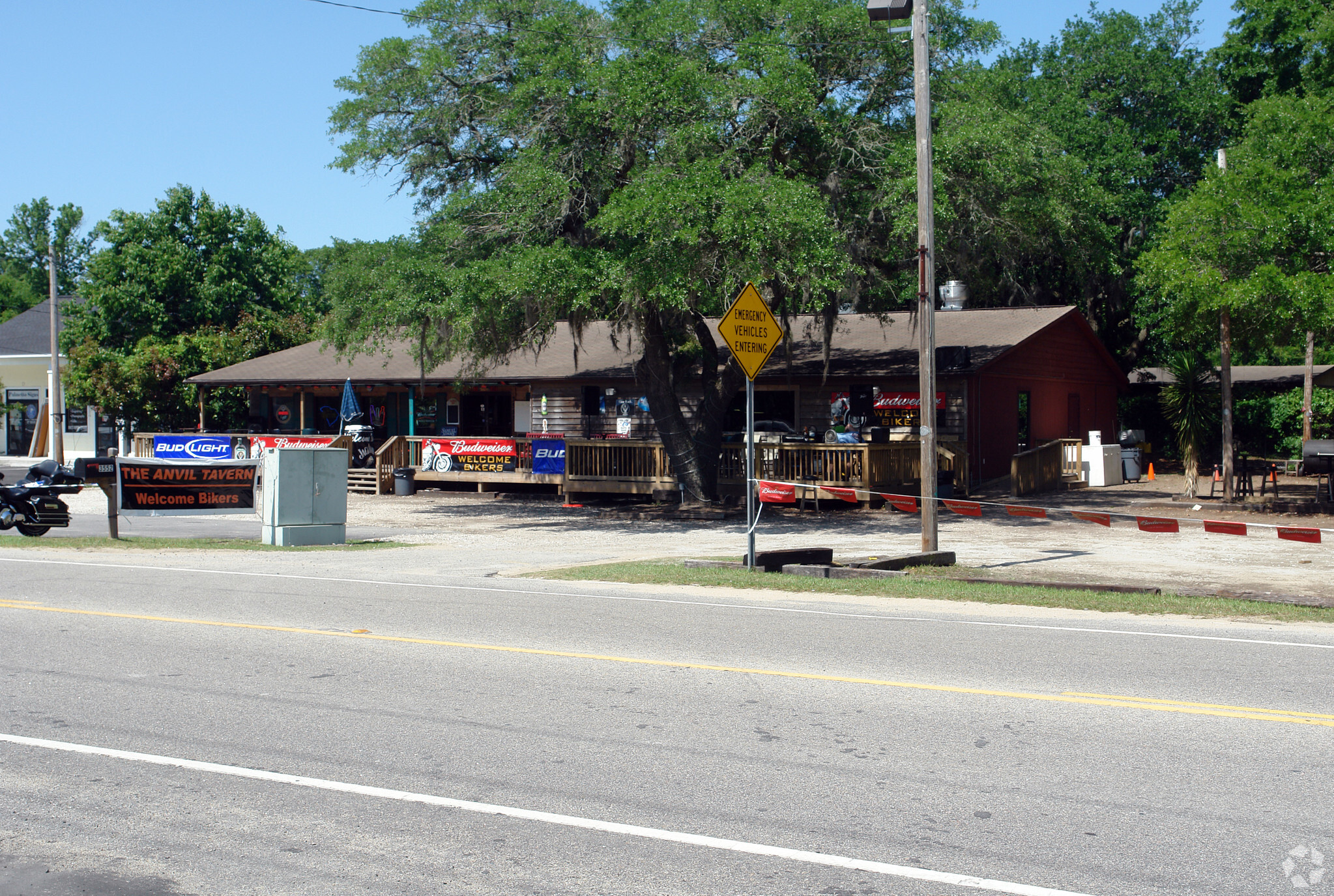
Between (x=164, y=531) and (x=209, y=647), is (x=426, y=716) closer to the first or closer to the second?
(x=209, y=647)

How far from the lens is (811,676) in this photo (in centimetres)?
835

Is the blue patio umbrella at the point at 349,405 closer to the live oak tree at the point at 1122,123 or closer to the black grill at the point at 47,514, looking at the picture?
the black grill at the point at 47,514

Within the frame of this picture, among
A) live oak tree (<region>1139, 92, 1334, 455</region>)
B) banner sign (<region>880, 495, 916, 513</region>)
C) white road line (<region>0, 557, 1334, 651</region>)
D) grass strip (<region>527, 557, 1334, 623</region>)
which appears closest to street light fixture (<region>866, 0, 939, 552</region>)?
grass strip (<region>527, 557, 1334, 623</region>)

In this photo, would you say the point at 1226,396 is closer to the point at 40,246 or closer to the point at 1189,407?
the point at 1189,407

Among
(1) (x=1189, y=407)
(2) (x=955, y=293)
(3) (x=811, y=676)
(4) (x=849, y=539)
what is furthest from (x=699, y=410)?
(3) (x=811, y=676)

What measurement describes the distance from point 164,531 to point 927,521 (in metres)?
14.1

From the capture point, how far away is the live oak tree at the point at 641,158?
19062mm

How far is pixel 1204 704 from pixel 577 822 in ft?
14.7

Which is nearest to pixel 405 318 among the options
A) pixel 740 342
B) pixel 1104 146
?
pixel 740 342

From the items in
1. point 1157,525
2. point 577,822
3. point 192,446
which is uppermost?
point 192,446

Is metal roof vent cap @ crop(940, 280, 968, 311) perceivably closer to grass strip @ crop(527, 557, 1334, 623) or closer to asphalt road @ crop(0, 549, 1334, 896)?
grass strip @ crop(527, 557, 1334, 623)

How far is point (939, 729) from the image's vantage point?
6.81 meters

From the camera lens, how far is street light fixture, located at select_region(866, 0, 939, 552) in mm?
15359

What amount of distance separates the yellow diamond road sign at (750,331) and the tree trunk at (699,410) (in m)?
8.80
